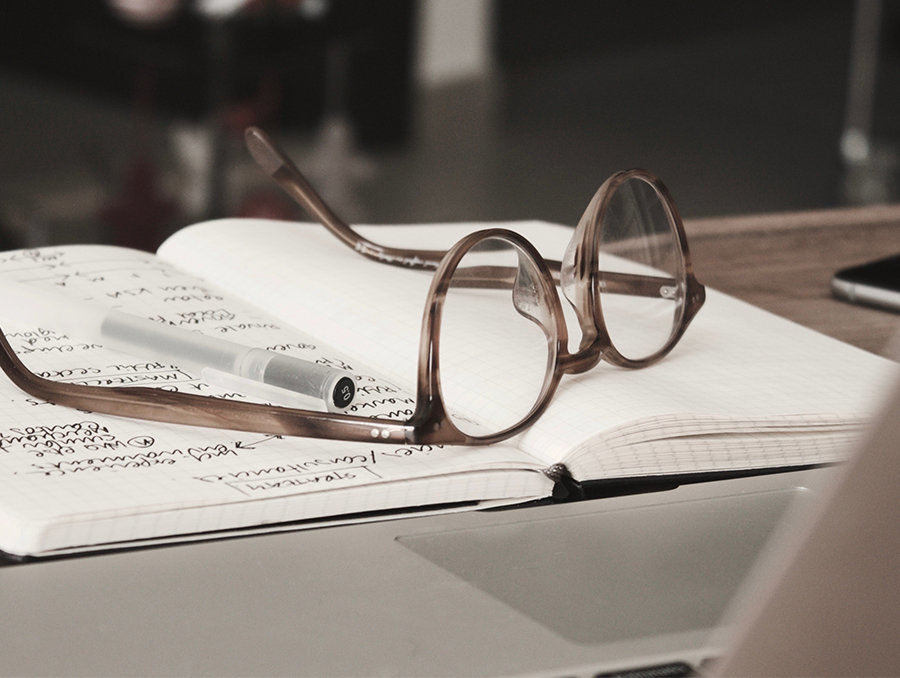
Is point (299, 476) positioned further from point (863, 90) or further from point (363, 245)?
point (863, 90)

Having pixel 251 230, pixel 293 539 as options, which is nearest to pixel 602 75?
pixel 251 230

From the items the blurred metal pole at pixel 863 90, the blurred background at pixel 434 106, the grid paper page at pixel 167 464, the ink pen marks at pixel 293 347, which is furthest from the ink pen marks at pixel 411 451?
the blurred metal pole at pixel 863 90

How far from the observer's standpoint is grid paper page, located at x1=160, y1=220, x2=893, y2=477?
43cm

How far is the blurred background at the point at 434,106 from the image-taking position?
2822mm

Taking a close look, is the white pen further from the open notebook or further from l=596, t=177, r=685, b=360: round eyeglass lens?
l=596, t=177, r=685, b=360: round eyeglass lens

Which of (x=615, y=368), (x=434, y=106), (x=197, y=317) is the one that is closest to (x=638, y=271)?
(x=615, y=368)

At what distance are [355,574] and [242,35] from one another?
266 centimetres

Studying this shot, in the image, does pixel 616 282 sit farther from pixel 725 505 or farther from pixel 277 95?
pixel 277 95

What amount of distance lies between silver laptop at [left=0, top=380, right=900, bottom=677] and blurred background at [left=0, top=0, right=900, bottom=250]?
151 cm

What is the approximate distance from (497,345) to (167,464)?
0.14 meters

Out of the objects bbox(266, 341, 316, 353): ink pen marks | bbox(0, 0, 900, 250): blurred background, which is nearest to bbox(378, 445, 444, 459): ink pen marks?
bbox(266, 341, 316, 353): ink pen marks

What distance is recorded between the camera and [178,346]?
0.48 metres

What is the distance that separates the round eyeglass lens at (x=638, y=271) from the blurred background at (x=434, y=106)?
1.39 metres

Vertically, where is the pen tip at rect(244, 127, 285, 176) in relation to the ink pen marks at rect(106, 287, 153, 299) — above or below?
above
